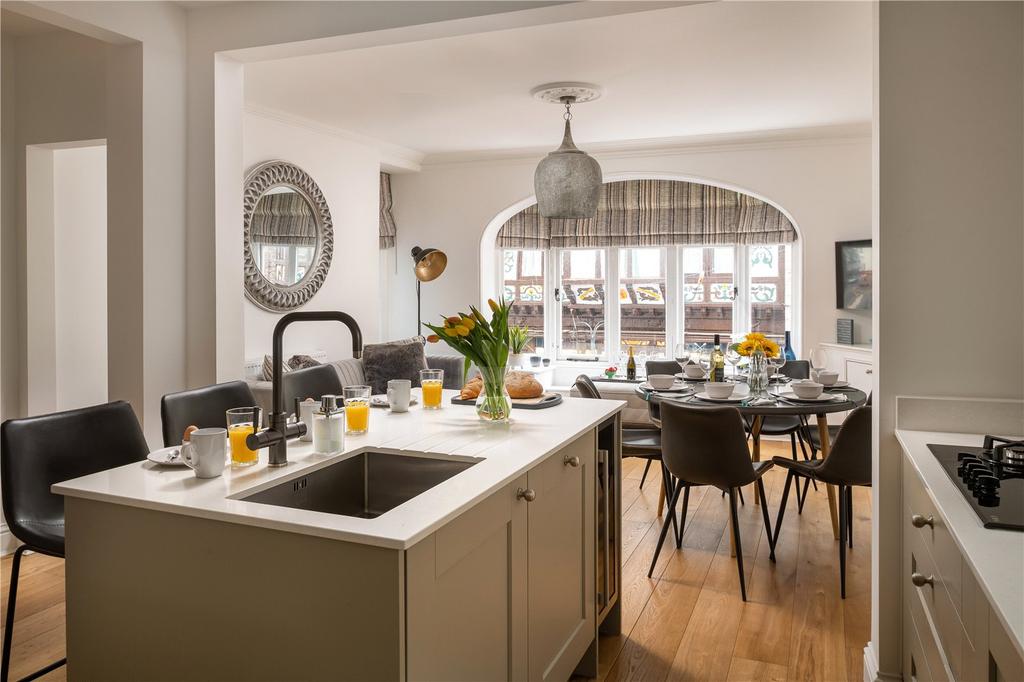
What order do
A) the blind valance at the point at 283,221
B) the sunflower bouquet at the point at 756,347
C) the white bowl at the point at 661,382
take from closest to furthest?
1. the sunflower bouquet at the point at 756,347
2. the white bowl at the point at 661,382
3. the blind valance at the point at 283,221

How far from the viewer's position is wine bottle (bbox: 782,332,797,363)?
20.2ft

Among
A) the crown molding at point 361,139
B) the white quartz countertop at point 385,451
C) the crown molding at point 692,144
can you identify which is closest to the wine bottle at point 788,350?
the crown molding at point 692,144

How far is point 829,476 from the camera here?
318 cm

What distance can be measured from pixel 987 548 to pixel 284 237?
4801 mm

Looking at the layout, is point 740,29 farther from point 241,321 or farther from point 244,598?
point 244,598

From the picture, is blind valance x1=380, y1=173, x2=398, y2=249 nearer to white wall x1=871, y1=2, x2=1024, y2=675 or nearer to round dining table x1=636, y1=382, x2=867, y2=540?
A: round dining table x1=636, y1=382, x2=867, y2=540

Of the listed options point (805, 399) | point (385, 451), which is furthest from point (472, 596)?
point (805, 399)

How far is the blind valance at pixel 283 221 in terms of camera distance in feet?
16.2

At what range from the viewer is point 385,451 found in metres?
1.98

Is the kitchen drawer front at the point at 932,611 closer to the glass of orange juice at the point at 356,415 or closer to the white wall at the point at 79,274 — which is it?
the glass of orange juice at the point at 356,415

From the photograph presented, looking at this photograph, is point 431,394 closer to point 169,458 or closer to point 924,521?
point 169,458

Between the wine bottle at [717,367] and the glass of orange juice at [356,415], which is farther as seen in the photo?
the wine bottle at [717,367]

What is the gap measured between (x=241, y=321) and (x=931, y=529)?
9.56 ft

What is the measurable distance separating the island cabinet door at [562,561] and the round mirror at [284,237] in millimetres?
3315
